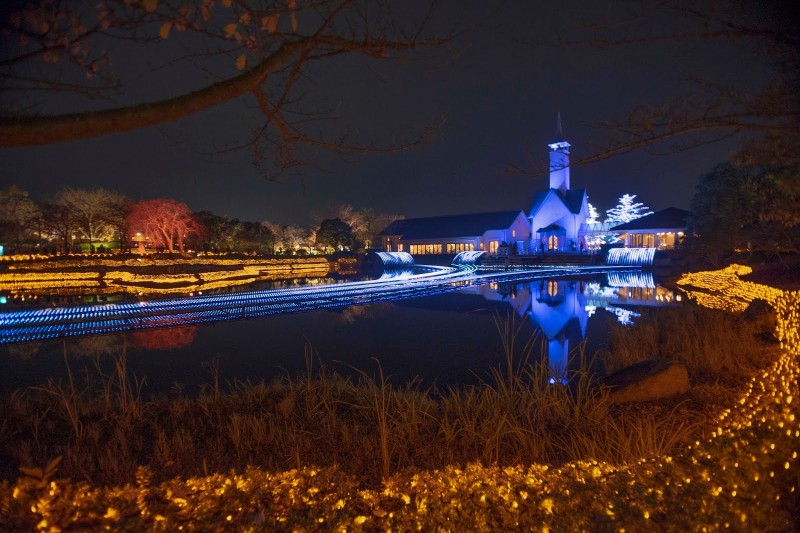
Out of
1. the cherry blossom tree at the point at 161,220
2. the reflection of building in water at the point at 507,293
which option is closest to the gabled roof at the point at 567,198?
the reflection of building in water at the point at 507,293

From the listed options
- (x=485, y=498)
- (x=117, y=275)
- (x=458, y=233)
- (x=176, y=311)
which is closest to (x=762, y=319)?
(x=485, y=498)

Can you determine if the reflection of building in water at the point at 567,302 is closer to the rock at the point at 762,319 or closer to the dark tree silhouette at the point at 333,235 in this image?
the rock at the point at 762,319

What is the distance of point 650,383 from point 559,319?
21.6 feet

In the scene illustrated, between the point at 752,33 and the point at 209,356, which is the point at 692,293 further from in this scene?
the point at 209,356

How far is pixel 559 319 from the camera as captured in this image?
36.3ft

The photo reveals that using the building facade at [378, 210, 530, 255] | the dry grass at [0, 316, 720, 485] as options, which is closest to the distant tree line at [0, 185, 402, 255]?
the building facade at [378, 210, 530, 255]

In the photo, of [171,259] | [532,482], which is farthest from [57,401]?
[171,259]

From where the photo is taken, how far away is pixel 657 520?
84.6 inches

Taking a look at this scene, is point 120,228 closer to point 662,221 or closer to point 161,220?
point 161,220

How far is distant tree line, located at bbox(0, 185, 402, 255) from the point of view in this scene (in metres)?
38.9

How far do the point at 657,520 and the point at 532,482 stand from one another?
2.25ft

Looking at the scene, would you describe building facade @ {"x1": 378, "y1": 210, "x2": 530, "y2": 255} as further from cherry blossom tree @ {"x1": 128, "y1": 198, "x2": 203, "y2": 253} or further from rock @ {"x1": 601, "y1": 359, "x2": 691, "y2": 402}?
rock @ {"x1": 601, "y1": 359, "x2": 691, "y2": 402}

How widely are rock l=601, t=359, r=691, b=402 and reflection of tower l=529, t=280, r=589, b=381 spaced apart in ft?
1.88

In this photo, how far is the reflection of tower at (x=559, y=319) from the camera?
7.18 m
